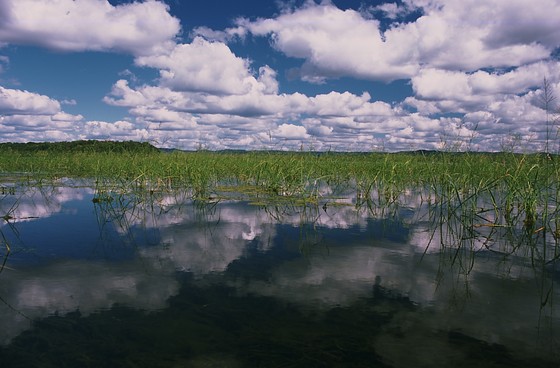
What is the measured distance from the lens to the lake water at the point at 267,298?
1.95 metres

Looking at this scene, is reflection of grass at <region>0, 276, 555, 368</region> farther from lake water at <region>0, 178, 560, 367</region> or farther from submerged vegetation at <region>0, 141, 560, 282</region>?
submerged vegetation at <region>0, 141, 560, 282</region>

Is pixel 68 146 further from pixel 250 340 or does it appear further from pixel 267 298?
pixel 250 340

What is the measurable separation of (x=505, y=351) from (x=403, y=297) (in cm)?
78

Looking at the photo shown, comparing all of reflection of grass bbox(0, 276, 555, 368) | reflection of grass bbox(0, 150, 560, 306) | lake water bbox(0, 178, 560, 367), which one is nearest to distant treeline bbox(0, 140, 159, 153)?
reflection of grass bbox(0, 150, 560, 306)

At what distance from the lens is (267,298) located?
2.64 meters

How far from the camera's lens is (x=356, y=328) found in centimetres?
222

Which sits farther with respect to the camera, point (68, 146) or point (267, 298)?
point (68, 146)

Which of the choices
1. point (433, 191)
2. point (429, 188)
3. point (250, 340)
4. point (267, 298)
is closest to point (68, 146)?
point (433, 191)

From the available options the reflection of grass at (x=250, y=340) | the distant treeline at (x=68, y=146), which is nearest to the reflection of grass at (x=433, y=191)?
the reflection of grass at (x=250, y=340)

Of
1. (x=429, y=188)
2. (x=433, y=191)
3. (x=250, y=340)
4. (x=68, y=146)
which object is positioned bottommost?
(x=250, y=340)

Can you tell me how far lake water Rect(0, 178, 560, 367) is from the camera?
195 centimetres

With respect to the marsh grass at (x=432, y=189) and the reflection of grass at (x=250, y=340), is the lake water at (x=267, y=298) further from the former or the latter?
the marsh grass at (x=432, y=189)

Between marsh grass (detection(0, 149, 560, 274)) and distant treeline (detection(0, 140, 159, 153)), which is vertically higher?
distant treeline (detection(0, 140, 159, 153))

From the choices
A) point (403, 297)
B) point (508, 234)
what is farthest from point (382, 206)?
point (403, 297)
